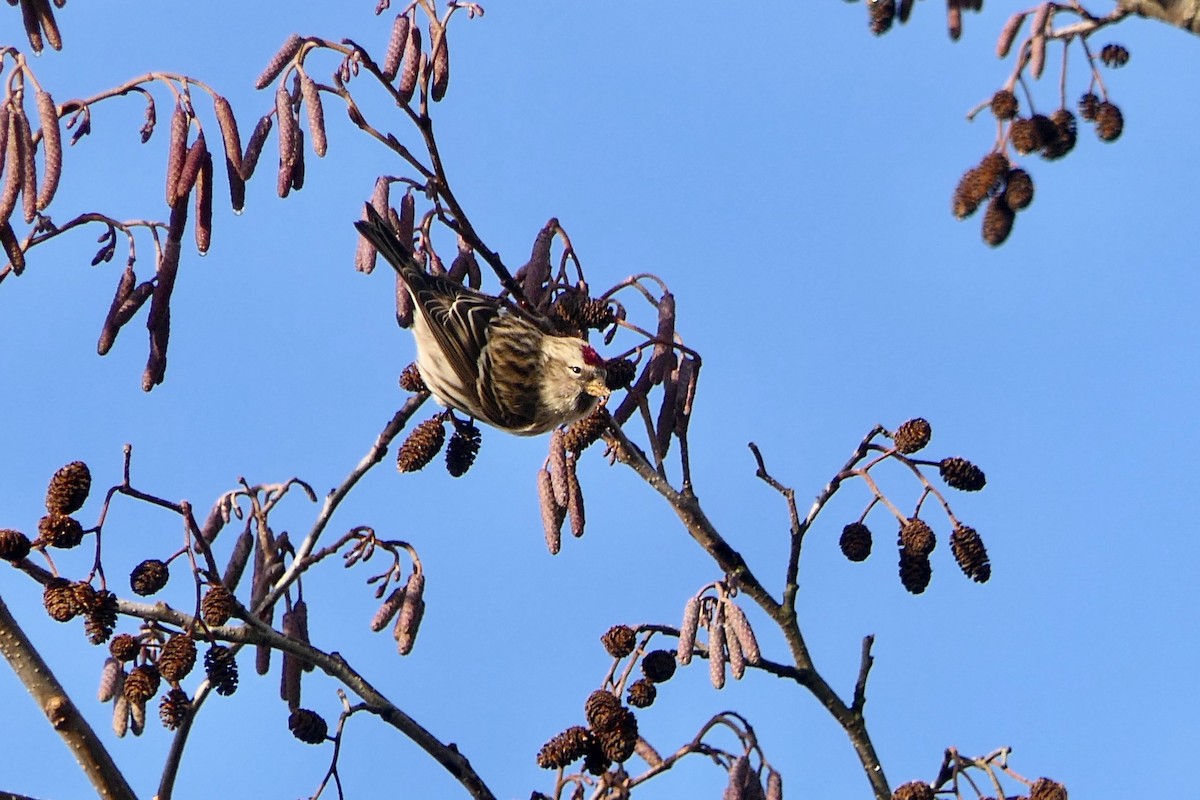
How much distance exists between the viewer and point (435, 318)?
6059 millimetres

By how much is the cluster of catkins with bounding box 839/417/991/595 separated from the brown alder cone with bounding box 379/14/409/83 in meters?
1.65

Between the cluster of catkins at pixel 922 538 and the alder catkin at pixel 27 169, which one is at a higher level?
the alder catkin at pixel 27 169

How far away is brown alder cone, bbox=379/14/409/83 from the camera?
424cm

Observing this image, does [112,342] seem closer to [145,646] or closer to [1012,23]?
[145,646]

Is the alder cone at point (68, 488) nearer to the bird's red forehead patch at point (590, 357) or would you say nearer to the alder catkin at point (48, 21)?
the alder catkin at point (48, 21)

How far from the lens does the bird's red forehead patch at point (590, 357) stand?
218 inches

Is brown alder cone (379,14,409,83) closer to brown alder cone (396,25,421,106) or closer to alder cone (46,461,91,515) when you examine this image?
brown alder cone (396,25,421,106)

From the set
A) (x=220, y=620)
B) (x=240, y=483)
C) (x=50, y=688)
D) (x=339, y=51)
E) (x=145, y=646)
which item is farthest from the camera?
(x=240, y=483)

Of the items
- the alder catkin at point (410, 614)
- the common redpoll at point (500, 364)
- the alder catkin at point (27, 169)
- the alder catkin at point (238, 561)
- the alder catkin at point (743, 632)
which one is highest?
the common redpoll at point (500, 364)

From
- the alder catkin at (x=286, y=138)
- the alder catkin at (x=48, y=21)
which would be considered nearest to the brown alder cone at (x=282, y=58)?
the alder catkin at (x=286, y=138)

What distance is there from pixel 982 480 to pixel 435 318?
2609mm

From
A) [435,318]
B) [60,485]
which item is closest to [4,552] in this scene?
[60,485]

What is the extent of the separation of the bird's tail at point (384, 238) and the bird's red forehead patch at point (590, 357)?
39.5 inches

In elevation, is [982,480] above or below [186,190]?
below
